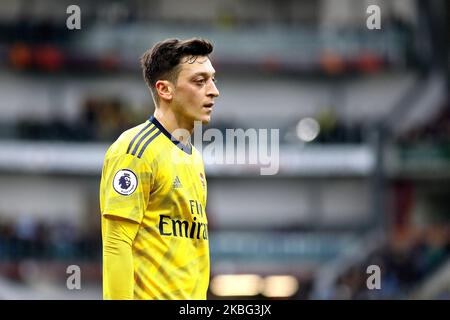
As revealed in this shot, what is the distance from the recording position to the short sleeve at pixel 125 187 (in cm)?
432

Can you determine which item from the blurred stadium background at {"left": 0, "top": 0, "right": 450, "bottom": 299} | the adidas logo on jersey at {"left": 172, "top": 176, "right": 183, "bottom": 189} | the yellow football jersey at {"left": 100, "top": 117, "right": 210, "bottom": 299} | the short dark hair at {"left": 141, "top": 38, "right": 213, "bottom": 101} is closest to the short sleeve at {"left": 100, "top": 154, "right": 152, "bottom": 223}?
the yellow football jersey at {"left": 100, "top": 117, "right": 210, "bottom": 299}

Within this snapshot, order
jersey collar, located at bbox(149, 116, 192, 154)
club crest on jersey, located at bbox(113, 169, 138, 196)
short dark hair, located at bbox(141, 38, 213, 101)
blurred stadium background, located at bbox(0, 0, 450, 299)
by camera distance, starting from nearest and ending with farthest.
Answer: club crest on jersey, located at bbox(113, 169, 138, 196) → short dark hair, located at bbox(141, 38, 213, 101) → jersey collar, located at bbox(149, 116, 192, 154) → blurred stadium background, located at bbox(0, 0, 450, 299)

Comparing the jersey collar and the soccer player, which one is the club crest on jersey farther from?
the jersey collar

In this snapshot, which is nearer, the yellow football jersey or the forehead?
the yellow football jersey

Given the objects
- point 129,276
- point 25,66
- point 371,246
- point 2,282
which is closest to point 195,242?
point 129,276

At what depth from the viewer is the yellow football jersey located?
14.3 feet

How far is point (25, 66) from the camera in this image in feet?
90.8

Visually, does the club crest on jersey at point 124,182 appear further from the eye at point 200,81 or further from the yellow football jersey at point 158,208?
the eye at point 200,81

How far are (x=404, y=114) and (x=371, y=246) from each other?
4942 mm

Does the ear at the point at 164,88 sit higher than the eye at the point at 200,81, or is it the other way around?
the eye at the point at 200,81

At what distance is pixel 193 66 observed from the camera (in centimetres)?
456

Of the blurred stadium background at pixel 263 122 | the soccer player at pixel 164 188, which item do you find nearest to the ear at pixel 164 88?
the soccer player at pixel 164 188

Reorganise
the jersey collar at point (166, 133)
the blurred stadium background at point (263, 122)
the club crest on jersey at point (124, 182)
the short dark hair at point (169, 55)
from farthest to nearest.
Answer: the blurred stadium background at point (263, 122), the jersey collar at point (166, 133), the short dark hair at point (169, 55), the club crest on jersey at point (124, 182)

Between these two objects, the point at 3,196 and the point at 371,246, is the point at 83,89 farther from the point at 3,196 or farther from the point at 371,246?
the point at 371,246
